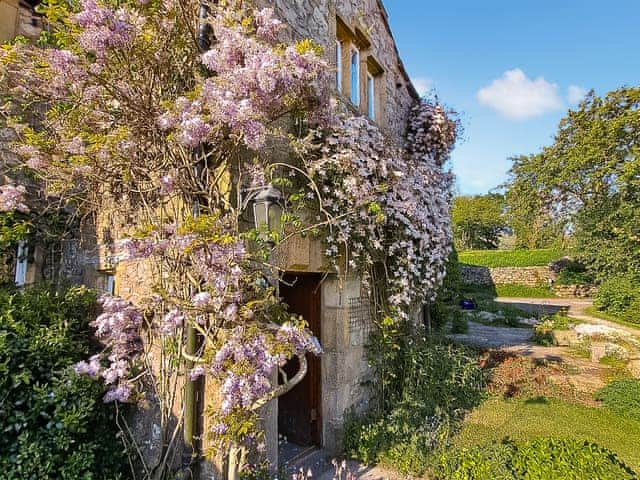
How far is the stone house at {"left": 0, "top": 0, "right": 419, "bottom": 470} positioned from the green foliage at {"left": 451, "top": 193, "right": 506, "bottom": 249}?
3442 cm

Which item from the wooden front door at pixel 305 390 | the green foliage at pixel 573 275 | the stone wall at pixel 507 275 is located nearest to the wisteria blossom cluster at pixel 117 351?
the wooden front door at pixel 305 390

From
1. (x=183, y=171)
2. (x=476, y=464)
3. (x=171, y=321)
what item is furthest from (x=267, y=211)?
(x=476, y=464)

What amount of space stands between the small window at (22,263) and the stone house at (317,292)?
16.2 inches

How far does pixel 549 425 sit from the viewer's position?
16.8 ft

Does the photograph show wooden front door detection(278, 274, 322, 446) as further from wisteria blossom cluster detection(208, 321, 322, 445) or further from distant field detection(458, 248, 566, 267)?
distant field detection(458, 248, 566, 267)

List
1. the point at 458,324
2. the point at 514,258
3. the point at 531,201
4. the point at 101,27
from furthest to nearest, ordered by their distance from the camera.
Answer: the point at 514,258
the point at 531,201
the point at 458,324
the point at 101,27

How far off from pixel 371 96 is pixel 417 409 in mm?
5117

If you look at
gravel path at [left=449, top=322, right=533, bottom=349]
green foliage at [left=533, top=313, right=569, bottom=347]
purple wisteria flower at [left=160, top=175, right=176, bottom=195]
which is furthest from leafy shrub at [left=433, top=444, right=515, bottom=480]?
green foliage at [left=533, top=313, right=569, bottom=347]

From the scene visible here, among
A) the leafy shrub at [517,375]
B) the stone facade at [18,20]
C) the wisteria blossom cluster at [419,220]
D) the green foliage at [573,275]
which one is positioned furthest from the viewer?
the green foliage at [573,275]

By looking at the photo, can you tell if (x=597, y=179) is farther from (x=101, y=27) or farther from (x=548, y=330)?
(x=101, y=27)

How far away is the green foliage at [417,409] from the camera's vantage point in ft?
13.7

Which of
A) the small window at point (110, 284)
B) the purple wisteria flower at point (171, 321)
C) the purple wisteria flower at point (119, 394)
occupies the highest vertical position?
the small window at point (110, 284)

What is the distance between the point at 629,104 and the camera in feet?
53.0

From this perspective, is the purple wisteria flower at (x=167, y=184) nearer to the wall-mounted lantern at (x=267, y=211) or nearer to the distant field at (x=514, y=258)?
the wall-mounted lantern at (x=267, y=211)
